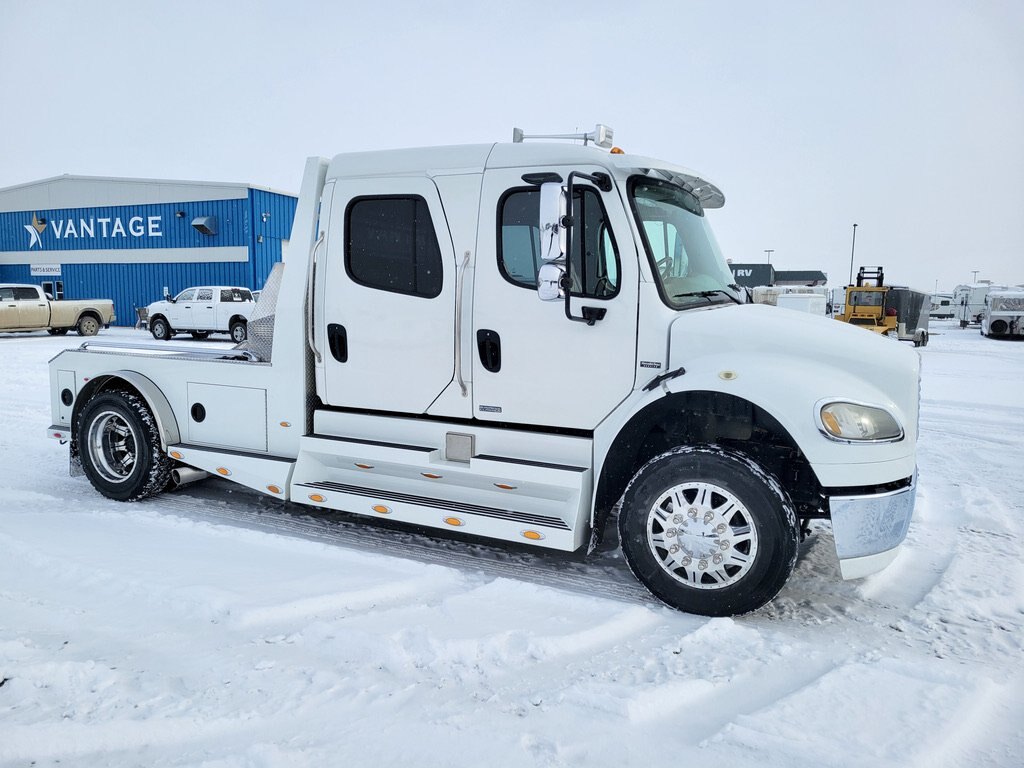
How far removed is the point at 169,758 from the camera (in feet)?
8.64

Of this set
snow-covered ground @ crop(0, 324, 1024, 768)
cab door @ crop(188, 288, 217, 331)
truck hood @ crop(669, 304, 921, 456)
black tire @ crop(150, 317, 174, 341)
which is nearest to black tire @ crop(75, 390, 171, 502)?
snow-covered ground @ crop(0, 324, 1024, 768)

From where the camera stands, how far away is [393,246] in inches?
186

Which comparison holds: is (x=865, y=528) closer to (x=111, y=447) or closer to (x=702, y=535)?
(x=702, y=535)

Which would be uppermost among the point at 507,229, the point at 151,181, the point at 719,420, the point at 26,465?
the point at 151,181

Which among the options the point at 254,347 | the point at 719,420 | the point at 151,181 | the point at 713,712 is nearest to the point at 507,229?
the point at 719,420

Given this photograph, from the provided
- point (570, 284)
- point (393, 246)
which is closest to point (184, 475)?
point (393, 246)

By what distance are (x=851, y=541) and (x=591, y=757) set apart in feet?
6.03

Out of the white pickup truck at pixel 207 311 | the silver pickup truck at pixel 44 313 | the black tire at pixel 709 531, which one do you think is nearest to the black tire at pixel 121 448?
the black tire at pixel 709 531

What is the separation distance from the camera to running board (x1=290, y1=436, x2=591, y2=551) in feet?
13.8

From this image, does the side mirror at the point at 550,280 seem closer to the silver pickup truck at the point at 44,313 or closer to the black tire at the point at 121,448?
the black tire at the point at 121,448

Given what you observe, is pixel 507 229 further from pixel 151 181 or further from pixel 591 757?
pixel 151 181

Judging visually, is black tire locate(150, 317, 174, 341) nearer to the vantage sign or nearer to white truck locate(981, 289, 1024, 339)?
the vantage sign

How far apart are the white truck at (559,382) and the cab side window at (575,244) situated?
0.01 metres

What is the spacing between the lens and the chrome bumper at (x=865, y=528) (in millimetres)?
3666
